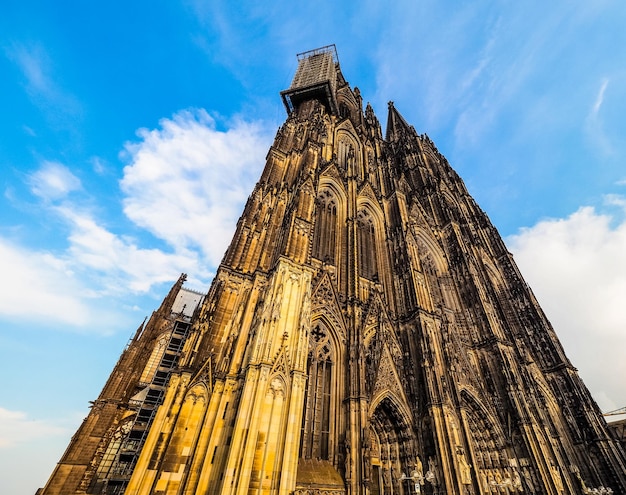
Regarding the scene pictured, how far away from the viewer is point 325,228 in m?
19.2

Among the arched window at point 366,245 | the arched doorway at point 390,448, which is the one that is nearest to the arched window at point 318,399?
the arched doorway at point 390,448

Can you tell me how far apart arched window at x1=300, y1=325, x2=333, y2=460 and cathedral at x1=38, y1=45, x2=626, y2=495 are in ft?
0.17

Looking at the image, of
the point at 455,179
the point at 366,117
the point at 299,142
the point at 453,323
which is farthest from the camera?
the point at 455,179

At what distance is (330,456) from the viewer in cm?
1101

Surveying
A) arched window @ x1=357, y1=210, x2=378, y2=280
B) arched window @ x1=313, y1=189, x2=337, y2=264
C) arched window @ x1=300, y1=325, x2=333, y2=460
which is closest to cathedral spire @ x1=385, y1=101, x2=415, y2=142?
arched window @ x1=357, y1=210, x2=378, y2=280

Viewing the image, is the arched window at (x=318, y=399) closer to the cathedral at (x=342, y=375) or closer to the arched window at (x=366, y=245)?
the cathedral at (x=342, y=375)

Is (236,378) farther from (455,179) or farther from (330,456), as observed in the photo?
(455,179)

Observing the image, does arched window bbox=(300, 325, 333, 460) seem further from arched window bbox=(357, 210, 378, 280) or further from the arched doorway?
arched window bbox=(357, 210, 378, 280)

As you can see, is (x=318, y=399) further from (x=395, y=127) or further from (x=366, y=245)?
(x=395, y=127)

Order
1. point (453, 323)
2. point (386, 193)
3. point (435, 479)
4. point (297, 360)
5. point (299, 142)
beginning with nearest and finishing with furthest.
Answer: point (297, 360) → point (435, 479) → point (453, 323) → point (299, 142) → point (386, 193)

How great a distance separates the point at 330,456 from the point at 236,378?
14.6 feet

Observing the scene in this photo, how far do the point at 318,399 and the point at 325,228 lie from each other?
33.1ft

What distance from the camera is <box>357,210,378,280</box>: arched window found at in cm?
1900

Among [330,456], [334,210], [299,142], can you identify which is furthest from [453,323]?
[299,142]
